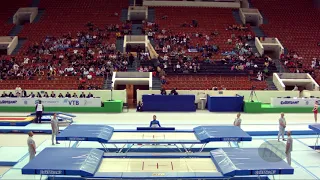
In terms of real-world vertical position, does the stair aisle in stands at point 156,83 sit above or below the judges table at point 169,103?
above

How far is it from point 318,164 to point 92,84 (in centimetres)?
2165

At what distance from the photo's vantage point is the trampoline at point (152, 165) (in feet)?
37.3

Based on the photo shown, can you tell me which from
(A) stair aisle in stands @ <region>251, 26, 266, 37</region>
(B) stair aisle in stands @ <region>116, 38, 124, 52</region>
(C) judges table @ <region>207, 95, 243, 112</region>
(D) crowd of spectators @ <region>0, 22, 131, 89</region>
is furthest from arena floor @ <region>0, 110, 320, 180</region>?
(A) stair aisle in stands @ <region>251, 26, 266, 37</region>

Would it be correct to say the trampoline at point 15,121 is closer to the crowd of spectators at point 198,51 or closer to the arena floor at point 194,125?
the arena floor at point 194,125

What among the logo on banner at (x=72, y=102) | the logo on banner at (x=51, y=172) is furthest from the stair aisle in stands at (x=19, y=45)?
the logo on banner at (x=51, y=172)

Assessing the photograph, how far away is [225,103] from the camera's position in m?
29.2

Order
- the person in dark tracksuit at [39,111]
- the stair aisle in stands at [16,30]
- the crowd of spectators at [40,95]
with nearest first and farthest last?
the person in dark tracksuit at [39,111]
the crowd of spectators at [40,95]
the stair aisle in stands at [16,30]

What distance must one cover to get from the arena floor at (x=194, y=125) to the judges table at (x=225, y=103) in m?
0.90

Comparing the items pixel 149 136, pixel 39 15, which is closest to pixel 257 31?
pixel 39 15

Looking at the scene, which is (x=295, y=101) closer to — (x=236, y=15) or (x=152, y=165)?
(x=152, y=165)

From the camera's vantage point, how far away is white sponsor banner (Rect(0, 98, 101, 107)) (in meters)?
28.2

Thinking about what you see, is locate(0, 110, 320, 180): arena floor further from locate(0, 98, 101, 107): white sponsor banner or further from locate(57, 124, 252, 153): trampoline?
locate(0, 98, 101, 107): white sponsor banner

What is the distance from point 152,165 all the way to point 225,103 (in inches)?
665

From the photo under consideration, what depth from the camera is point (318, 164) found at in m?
14.9
